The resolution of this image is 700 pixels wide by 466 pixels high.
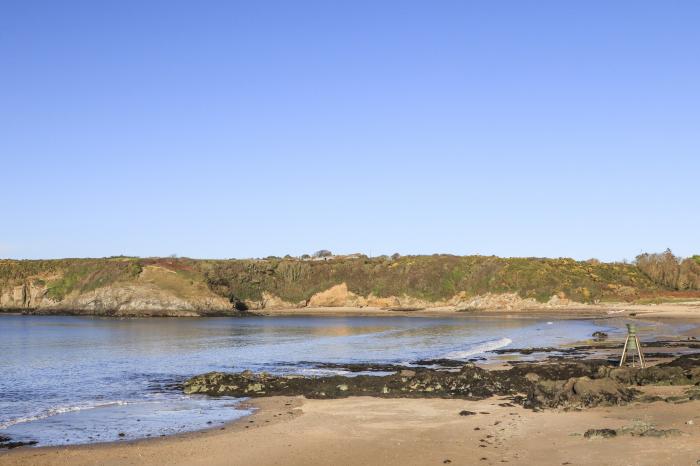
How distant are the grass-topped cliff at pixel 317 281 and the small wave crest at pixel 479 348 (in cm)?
5616

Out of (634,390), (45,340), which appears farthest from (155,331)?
(634,390)

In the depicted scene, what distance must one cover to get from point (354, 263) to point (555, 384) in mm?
108131

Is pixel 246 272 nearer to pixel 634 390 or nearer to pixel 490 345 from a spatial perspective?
pixel 490 345

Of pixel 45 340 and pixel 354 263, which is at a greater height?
pixel 354 263

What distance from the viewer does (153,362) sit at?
133ft

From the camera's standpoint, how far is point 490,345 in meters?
47.2

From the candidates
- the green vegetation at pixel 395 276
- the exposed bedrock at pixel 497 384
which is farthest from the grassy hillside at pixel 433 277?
the exposed bedrock at pixel 497 384

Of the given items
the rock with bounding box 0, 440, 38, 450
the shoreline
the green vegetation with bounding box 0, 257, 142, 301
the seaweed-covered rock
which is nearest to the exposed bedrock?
the seaweed-covered rock

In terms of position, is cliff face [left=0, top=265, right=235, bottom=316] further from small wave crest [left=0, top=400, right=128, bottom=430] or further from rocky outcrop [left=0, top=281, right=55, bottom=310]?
small wave crest [left=0, top=400, right=128, bottom=430]

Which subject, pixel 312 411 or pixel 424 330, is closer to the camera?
pixel 312 411

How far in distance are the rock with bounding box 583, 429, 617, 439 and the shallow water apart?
11.0 m

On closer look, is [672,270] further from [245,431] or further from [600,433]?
[245,431]

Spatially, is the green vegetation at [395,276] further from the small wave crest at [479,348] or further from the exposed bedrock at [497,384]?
the exposed bedrock at [497,384]

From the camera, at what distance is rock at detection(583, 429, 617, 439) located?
16.0 m
